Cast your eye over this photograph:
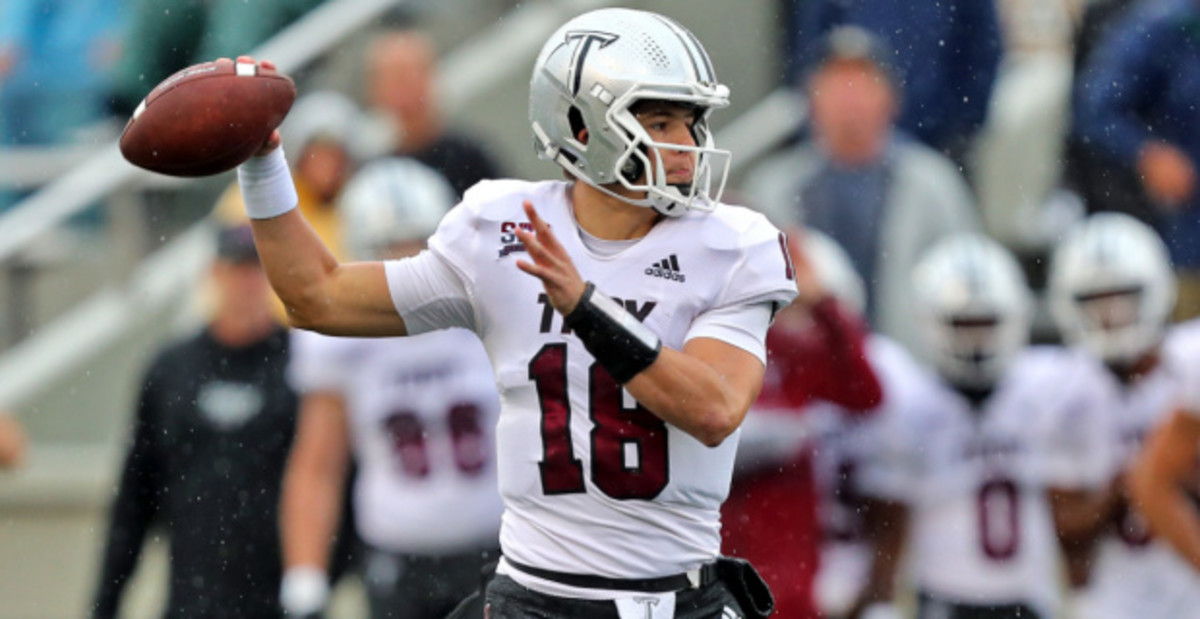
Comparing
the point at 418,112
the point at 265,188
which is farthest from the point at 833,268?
the point at 265,188

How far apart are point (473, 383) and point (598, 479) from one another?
2.63 m

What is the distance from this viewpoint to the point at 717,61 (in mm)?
8094

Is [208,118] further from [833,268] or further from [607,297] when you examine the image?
[833,268]

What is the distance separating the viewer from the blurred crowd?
6.38 meters

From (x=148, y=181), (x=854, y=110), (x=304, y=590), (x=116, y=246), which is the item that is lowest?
(x=116, y=246)

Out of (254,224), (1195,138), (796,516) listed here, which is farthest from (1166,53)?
(254,224)

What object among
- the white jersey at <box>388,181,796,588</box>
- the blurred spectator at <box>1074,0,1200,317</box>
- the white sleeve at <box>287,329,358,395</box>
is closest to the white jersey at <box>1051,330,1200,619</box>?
the blurred spectator at <box>1074,0,1200,317</box>

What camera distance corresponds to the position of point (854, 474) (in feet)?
21.5

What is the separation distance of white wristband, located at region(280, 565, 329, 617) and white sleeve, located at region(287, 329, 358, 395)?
533 millimetres

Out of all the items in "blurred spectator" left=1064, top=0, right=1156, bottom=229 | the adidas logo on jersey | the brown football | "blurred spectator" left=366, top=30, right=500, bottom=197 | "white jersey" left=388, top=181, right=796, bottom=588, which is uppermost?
the brown football

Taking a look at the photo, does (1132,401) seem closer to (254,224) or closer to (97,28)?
(254,224)

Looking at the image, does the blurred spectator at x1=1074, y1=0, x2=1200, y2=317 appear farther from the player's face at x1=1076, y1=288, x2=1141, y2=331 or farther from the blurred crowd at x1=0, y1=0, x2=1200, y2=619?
the player's face at x1=1076, y1=288, x2=1141, y2=331

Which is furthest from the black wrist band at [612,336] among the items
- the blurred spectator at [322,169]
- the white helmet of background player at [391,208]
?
the blurred spectator at [322,169]

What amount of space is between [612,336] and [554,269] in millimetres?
145
